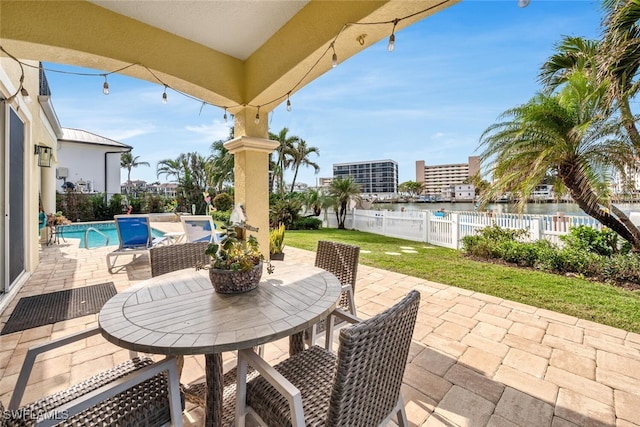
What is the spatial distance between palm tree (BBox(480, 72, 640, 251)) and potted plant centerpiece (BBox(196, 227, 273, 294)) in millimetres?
5156

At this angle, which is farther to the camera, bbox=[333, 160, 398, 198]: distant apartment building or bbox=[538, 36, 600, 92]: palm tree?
bbox=[333, 160, 398, 198]: distant apartment building

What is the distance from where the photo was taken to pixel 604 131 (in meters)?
4.29

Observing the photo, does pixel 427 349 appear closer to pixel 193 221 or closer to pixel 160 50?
pixel 160 50

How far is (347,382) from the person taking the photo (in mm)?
894

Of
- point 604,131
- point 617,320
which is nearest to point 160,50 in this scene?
point 617,320

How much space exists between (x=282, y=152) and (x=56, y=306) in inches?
504

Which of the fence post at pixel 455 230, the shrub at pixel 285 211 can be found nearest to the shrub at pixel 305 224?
the shrub at pixel 285 211

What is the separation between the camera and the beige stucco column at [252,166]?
324cm

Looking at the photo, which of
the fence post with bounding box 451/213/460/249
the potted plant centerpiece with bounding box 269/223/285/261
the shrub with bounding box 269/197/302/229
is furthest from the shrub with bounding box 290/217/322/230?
the potted plant centerpiece with bounding box 269/223/285/261

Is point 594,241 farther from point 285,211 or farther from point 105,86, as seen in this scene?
point 285,211

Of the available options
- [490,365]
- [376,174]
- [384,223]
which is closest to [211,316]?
[490,365]

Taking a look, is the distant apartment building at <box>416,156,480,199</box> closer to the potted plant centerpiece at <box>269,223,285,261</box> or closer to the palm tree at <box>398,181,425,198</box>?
the palm tree at <box>398,181,425,198</box>

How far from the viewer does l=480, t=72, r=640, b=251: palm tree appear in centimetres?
427

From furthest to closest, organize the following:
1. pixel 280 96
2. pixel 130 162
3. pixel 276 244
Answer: pixel 130 162 < pixel 276 244 < pixel 280 96
